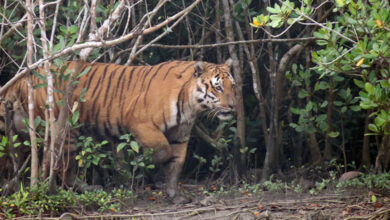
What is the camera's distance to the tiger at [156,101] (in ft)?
21.4

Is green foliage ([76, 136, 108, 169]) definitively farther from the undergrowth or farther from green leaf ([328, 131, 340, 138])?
green leaf ([328, 131, 340, 138])

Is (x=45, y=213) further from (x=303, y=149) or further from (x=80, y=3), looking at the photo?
(x=303, y=149)

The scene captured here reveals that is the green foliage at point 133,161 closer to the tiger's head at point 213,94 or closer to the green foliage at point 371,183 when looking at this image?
the tiger's head at point 213,94

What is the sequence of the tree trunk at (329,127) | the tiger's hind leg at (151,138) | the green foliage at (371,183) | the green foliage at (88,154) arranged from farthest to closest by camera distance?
the tree trunk at (329,127)
the tiger's hind leg at (151,138)
the green foliage at (88,154)
the green foliage at (371,183)

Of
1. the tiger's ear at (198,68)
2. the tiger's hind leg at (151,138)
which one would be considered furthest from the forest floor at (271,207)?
the tiger's ear at (198,68)

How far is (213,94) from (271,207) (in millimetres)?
1536

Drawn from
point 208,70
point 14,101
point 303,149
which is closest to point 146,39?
point 208,70

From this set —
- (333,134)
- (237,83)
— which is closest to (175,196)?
(237,83)

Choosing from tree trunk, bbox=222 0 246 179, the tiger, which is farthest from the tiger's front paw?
tree trunk, bbox=222 0 246 179

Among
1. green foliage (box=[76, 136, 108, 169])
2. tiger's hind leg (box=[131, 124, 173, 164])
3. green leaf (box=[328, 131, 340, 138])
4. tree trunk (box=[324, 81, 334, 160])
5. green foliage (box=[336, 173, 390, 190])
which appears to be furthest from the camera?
tree trunk (box=[324, 81, 334, 160])

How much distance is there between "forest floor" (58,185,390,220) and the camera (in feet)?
17.6

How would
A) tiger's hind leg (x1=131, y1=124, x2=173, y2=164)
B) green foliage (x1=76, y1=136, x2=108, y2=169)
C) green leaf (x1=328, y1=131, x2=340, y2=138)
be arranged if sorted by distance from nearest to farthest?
1. green foliage (x1=76, y1=136, x2=108, y2=169)
2. tiger's hind leg (x1=131, y1=124, x2=173, y2=164)
3. green leaf (x1=328, y1=131, x2=340, y2=138)

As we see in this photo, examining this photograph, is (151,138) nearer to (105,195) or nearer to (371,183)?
(105,195)

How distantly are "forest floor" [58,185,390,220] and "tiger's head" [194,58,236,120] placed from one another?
36.3 inches
